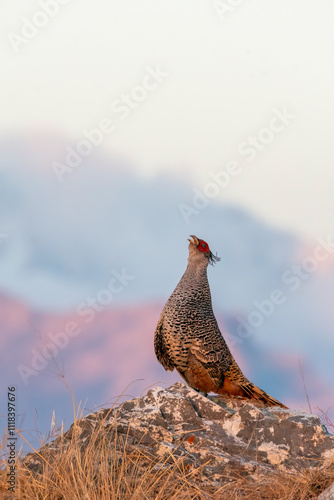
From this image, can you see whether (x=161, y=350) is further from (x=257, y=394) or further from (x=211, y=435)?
(x=211, y=435)

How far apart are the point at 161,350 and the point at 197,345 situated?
2.28ft

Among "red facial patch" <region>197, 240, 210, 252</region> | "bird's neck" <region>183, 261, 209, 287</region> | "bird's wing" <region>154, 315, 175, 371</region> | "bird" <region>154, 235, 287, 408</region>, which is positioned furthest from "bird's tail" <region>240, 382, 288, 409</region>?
"red facial patch" <region>197, 240, 210, 252</region>

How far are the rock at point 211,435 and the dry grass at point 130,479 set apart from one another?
110 millimetres

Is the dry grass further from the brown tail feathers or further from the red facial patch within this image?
the red facial patch

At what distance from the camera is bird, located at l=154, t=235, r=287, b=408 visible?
29.8 ft

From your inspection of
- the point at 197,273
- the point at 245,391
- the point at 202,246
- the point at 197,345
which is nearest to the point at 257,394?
the point at 245,391

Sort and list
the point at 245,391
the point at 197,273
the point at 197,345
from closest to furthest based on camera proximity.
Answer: the point at 197,345
the point at 245,391
the point at 197,273

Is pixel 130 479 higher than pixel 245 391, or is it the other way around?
pixel 245 391

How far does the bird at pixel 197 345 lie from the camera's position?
9.09m

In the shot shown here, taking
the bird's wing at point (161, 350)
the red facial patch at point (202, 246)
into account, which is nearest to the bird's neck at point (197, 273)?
the red facial patch at point (202, 246)

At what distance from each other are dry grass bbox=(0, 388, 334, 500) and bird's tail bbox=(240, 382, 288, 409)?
8.63 ft

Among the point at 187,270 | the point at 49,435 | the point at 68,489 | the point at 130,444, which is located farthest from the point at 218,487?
the point at 187,270

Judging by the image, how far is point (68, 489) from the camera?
552 centimetres

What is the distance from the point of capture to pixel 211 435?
6707 mm
